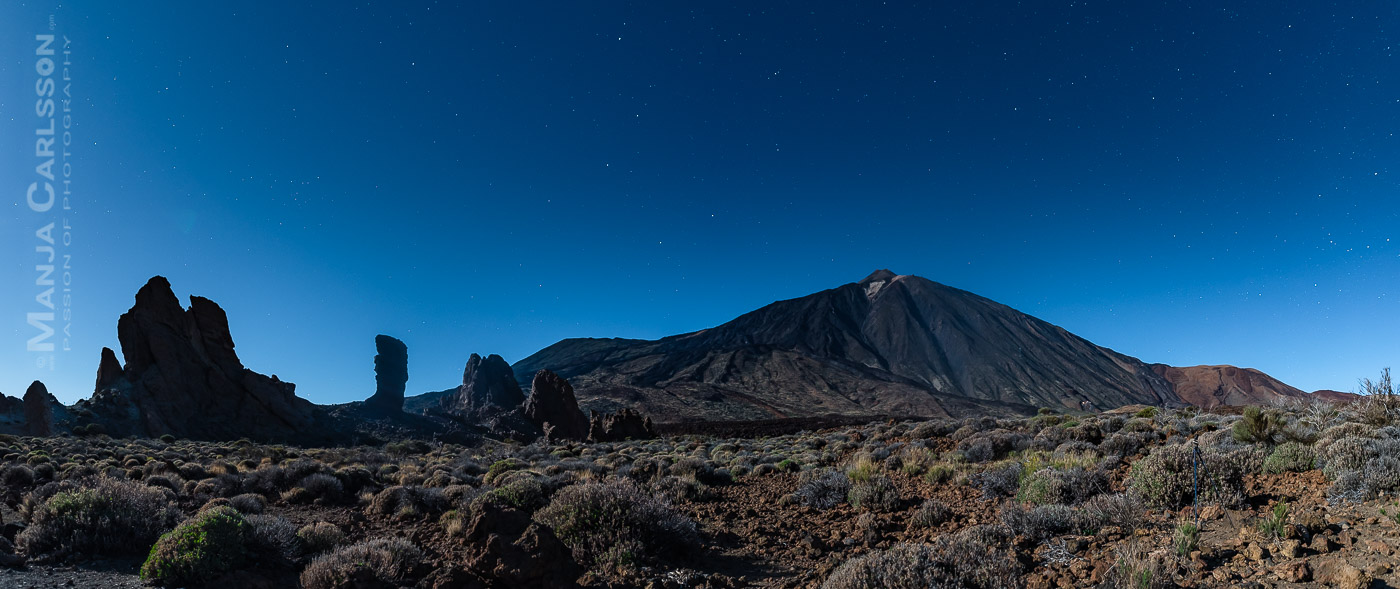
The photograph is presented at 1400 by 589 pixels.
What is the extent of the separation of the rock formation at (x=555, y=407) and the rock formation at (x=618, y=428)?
1260 centimetres

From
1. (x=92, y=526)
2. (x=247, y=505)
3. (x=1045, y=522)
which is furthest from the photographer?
(x=247, y=505)

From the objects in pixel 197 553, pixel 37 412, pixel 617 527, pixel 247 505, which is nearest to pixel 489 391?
pixel 37 412

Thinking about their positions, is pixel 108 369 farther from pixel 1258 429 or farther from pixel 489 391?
pixel 1258 429

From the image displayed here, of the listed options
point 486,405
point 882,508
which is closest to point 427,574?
point 882,508

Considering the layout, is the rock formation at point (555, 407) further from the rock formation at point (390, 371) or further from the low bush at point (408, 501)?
the low bush at point (408, 501)

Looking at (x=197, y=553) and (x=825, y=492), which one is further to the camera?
(x=825, y=492)

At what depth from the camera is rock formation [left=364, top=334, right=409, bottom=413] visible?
2840 inches

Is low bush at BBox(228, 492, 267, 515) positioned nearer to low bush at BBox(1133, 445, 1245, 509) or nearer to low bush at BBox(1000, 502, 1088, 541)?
low bush at BBox(1000, 502, 1088, 541)

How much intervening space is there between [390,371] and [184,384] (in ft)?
123

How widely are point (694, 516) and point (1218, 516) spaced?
6.62m

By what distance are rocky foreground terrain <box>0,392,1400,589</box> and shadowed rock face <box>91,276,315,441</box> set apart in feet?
108

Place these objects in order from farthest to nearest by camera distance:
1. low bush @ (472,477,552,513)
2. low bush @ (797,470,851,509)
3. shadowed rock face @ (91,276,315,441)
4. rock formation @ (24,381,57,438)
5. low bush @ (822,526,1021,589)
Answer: shadowed rock face @ (91,276,315,441)
rock formation @ (24,381,57,438)
low bush @ (472,477,552,513)
low bush @ (797,470,851,509)
low bush @ (822,526,1021,589)

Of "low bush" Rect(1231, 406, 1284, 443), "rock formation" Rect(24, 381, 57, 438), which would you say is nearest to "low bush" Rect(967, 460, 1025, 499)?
"low bush" Rect(1231, 406, 1284, 443)

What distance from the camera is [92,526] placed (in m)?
6.89
